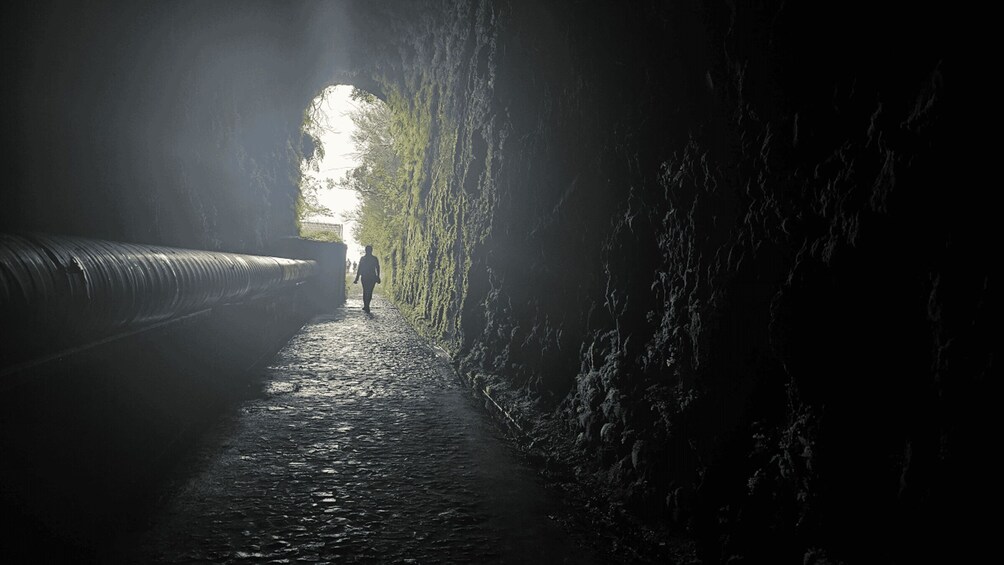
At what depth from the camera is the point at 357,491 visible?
3.01 m

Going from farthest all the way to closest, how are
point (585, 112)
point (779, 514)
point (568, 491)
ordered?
point (585, 112) → point (568, 491) → point (779, 514)

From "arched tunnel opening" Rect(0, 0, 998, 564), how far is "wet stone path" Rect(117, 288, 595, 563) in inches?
0.9

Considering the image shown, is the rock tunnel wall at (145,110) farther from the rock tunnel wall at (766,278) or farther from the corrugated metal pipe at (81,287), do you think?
the rock tunnel wall at (766,278)

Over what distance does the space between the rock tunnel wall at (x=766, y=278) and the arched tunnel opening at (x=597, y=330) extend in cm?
1

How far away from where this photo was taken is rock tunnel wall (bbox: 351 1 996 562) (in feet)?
4.81

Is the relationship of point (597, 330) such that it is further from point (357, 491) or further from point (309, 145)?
point (309, 145)

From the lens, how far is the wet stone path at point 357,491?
2.40 meters

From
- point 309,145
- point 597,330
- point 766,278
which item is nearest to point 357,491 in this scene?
point 597,330

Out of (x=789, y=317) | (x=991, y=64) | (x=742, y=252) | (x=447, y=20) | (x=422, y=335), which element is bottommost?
(x=422, y=335)

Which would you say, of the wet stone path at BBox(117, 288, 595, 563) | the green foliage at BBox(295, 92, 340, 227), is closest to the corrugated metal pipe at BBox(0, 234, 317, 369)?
the wet stone path at BBox(117, 288, 595, 563)

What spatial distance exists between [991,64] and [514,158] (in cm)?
468

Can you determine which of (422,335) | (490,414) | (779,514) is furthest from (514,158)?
(422,335)

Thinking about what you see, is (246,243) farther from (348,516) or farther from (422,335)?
(348,516)

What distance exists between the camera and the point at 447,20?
10.2m
